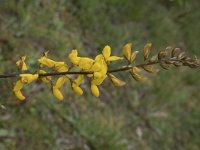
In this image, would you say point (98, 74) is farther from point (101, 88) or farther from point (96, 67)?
point (101, 88)

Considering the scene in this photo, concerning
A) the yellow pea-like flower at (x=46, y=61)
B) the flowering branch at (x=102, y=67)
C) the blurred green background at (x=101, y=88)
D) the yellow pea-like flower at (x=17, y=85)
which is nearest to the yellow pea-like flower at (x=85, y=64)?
the flowering branch at (x=102, y=67)

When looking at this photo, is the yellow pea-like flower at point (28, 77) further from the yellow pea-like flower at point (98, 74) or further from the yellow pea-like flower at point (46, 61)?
the yellow pea-like flower at point (98, 74)

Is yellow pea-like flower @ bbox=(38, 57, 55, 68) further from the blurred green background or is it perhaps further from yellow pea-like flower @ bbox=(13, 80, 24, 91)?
the blurred green background

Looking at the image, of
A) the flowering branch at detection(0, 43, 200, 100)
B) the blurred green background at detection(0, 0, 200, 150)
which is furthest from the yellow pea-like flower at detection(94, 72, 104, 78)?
the blurred green background at detection(0, 0, 200, 150)

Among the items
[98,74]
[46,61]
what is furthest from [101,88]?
[98,74]

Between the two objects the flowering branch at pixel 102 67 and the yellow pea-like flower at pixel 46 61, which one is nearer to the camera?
the flowering branch at pixel 102 67

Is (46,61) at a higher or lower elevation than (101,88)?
higher

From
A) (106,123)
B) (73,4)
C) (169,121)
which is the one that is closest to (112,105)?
(106,123)

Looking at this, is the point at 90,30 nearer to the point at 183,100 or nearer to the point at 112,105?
the point at 112,105
